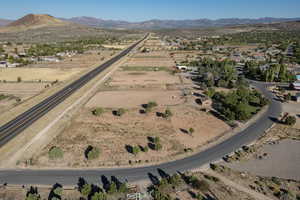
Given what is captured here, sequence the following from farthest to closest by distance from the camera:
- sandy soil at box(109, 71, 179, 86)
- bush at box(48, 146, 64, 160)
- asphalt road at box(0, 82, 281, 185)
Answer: sandy soil at box(109, 71, 179, 86) → bush at box(48, 146, 64, 160) → asphalt road at box(0, 82, 281, 185)

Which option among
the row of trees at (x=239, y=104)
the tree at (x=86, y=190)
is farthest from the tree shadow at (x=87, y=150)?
the row of trees at (x=239, y=104)

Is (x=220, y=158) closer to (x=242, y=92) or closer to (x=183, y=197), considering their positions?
(x=183, y=197)

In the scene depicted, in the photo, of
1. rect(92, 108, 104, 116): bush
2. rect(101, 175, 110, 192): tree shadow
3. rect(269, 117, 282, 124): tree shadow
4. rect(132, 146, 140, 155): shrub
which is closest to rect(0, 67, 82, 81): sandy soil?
rect(92, 108, 104, 116): bush

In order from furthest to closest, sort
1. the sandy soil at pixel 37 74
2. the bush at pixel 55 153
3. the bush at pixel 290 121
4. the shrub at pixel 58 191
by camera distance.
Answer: the sandy soil at pixel 37 74
the bush at pixel 290 121
the bush at pixel 55 153
the shrub at pixel 58 191

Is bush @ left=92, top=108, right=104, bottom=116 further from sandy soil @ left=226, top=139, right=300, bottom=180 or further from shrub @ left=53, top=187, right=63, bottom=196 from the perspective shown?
sandy soil @ left=226, top=139, right=300, bottom=180

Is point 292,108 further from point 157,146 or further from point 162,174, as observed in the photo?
point 162,174

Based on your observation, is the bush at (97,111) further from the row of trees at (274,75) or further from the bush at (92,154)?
the row of trees at (274,75)

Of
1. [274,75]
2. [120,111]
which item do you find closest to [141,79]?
[120,111]

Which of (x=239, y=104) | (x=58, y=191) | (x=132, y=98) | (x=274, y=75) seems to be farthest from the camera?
(x=274, y=75)

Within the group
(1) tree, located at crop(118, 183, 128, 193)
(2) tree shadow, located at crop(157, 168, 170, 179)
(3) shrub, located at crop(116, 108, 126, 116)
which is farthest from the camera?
(3) shrub, located at crop(116, 108, 126, 116)
